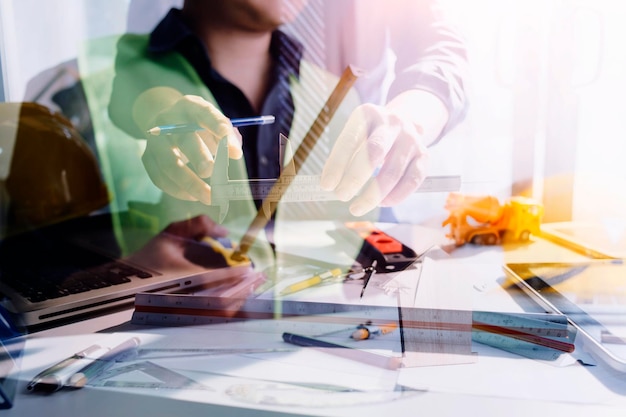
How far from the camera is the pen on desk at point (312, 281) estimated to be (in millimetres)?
464

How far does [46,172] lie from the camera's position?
82 centimetres

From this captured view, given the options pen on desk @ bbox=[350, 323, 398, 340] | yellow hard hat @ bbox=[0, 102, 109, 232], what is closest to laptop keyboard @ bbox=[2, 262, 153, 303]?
pen on desk @ bbox=[350, 323, 398, 340]

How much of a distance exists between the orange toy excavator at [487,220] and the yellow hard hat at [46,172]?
2.59 ft

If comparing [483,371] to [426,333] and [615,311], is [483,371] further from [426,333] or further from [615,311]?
[615,311]

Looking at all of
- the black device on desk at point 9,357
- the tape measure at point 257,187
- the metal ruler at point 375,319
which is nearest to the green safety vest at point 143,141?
the tape measure at point 257,187

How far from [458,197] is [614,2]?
374 millimetres

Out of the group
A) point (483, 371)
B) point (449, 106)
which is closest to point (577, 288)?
point (483, 371)

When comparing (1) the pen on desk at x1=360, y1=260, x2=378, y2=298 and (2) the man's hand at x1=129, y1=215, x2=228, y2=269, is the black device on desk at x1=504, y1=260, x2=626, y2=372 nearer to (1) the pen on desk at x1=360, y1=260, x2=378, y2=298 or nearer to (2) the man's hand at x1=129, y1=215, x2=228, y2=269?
(1) the pen on desk at x1=360, y1=260, x2=378, y2=298

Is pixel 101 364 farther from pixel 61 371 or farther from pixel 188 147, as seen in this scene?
pixel 188 147

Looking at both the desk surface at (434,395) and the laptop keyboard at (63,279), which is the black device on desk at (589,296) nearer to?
the desk surface at (434,395)

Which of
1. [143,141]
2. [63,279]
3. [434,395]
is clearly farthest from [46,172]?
[434,395]

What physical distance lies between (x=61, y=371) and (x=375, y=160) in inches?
13.9

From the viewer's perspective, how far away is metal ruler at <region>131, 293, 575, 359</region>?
0.34m

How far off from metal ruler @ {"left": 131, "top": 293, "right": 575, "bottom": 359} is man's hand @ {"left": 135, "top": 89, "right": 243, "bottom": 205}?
13 cm
